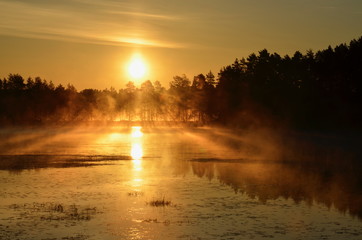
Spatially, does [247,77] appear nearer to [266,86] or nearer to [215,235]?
[266,86]

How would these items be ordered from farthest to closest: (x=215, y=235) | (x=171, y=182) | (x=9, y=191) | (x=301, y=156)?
1. (x=301, y=156)
2. (x=171, y=182)
3. (x=9, y=191)
4. (x=215, y=235)

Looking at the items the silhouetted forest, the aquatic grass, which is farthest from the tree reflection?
the silhouetted forest

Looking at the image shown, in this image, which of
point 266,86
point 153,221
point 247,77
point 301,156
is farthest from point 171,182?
point 247,77

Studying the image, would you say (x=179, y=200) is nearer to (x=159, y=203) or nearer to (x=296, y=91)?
(x=159, y=203)

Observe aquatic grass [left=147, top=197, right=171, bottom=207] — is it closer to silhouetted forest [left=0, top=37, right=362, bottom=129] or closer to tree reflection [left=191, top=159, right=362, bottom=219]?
tree reflection [left=191, top=159, right=362, bottom=219]

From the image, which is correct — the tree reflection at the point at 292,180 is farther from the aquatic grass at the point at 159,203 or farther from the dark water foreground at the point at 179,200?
the aquatic grass at the point at 159,203

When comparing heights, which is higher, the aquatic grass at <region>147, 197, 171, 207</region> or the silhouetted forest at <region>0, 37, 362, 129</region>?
the silhouetted forest at <region>0, 37, 362, 129</region>

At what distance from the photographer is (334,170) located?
149 feet

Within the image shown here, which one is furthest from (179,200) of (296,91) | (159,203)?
(296,91)

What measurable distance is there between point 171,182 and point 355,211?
14.2 m

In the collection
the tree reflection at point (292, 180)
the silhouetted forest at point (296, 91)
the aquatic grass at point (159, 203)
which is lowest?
the aquatic grass at point (159, 203)

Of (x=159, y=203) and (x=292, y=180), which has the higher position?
(x=292, y=180)

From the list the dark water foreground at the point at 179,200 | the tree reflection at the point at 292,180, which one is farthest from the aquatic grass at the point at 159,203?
the tree reflection at the point at 292,180

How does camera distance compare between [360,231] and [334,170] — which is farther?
[334,170]
